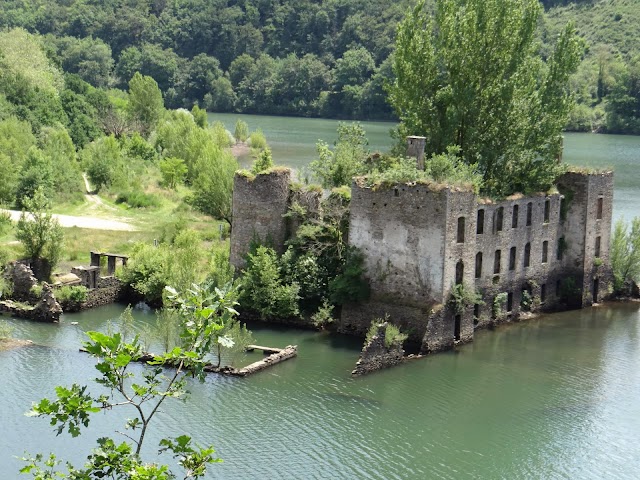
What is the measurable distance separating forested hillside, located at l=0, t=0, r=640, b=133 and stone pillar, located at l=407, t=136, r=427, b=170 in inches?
3248

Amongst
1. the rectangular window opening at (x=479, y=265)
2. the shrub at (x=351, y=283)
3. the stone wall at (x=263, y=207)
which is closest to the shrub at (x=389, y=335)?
the shrub at (x=351, y=283)

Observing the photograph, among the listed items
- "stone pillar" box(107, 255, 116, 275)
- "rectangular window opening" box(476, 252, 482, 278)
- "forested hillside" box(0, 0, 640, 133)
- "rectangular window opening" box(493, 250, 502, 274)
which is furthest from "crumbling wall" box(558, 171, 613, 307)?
"forested hillside" box(0, 0, 640, 133)

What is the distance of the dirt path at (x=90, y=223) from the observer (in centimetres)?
5828

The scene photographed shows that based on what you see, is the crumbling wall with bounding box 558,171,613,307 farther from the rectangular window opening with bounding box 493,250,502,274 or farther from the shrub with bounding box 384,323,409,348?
the shrub with bounding box 384,323,409,348

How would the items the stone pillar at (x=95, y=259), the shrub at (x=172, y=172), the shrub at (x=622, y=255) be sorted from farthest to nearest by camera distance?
the shrub at (x=172, y=172), the shrub at (x=622, y=255), the stone pillar at (x=95, y=259)

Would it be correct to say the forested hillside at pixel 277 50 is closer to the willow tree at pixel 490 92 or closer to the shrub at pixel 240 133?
the shrub at pixel 240 133

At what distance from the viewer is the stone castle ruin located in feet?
131

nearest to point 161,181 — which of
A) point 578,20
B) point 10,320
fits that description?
point 10,320

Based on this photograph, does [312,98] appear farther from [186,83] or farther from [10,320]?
[10,320]

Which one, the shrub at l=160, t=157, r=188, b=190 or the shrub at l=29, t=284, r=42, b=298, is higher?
the shrub at l=160, t=157, r=188, b=190

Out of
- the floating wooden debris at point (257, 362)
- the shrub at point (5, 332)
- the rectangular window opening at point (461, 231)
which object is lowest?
the floating wooden debris at point (257, 362)

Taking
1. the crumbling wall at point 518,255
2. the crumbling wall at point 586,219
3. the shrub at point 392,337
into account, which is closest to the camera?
the shrub at point 392,337

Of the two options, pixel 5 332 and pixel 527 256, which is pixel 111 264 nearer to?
pixel 5 332

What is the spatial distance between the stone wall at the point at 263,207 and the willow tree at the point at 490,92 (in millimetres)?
6843
